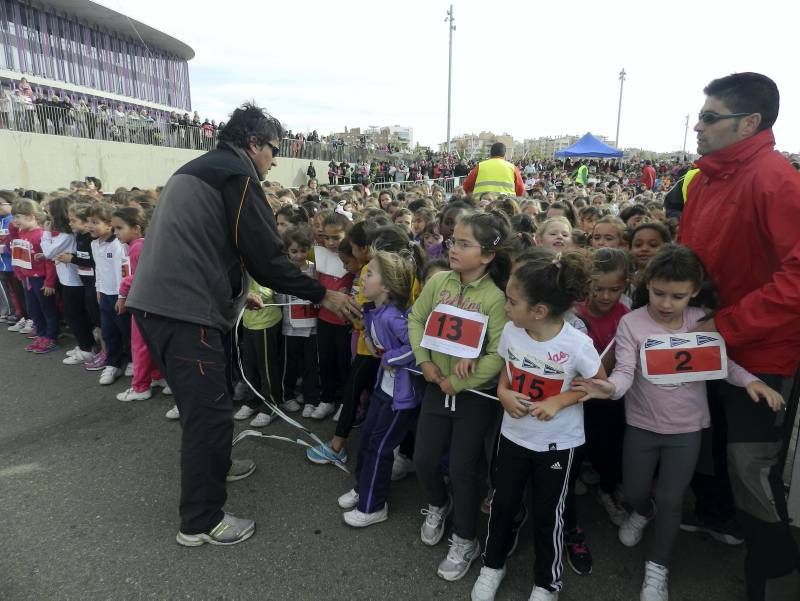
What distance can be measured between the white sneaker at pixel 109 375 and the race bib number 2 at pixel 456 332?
12.5ft

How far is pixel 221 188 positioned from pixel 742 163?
2.52 m

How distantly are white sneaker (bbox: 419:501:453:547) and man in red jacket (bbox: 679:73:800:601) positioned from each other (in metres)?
1.43

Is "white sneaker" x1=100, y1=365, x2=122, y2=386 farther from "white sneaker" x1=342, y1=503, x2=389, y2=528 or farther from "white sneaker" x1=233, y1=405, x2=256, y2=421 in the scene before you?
"white sneaker" x1=342, y1=503, x2=389, y2=528

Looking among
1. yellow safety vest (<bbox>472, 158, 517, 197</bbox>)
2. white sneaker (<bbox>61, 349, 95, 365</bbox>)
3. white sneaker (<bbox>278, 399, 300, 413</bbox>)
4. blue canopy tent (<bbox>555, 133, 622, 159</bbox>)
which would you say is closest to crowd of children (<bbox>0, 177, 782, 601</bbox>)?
white sneaker (<bbox>278, 399, 300, 413</bbox>)

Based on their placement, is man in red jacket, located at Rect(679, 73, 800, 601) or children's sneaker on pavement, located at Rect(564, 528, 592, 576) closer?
man in red jacket, located at Rect(679, 73, 800, 601)

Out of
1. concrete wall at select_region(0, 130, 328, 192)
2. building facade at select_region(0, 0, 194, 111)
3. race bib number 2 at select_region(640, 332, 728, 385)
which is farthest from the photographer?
building facade at select_region(0, 0, 194, 111)

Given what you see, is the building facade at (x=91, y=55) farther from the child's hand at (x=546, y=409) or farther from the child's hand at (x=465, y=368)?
the child's hand at (x=546, y=409)

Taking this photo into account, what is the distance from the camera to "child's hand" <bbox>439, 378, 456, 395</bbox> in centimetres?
249

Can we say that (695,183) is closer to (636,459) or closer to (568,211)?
(636,459)

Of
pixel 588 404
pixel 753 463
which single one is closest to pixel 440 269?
pixel 588 404

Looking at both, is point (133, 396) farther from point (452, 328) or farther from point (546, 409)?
point (546, 409)

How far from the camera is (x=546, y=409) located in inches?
86.8

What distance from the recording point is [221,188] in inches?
102

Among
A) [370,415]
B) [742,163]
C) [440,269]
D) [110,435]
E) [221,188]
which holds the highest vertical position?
[742,163]
